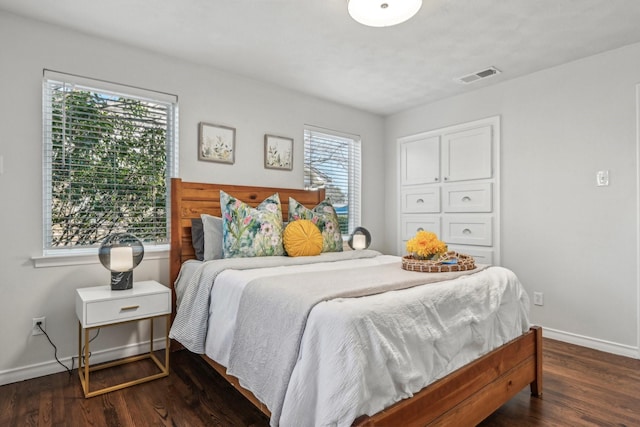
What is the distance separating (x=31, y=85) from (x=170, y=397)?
86.6 inches

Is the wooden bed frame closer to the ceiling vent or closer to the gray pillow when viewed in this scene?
the gray pillow

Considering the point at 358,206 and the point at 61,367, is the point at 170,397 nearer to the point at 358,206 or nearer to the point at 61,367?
the point at 61,367

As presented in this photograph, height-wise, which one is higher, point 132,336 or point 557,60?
point 557,60

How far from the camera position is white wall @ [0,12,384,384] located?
7.63 feet

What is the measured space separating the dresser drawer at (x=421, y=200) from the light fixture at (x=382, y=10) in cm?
238

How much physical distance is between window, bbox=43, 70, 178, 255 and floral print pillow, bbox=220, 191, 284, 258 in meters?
0.60

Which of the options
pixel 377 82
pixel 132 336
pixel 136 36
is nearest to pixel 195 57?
pixel 136 36

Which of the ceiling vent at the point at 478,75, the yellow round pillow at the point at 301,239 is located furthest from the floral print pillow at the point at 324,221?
the ceiling vent at the point at 478,75

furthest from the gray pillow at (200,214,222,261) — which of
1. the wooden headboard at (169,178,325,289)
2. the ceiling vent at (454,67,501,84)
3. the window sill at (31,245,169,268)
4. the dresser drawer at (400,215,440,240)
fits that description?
the ceiling vent at (454,67,501,84)

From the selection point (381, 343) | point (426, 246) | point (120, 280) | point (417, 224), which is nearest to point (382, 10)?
point (426, 246)

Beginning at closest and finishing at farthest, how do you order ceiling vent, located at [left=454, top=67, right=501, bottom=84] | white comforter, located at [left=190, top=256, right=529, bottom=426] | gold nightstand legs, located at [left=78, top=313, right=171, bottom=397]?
white comforter, located at [left=190, top=256, right=529, bottom=426] → gold nightstand legs, located at [left=78, top=313, right=171, bottom=397] → ceiling vent, located at [left=454, top=67, right=501, bottom=84]

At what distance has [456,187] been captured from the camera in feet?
12.9

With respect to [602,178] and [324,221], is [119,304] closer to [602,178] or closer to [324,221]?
[324,221]

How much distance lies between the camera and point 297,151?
383 centimetres
